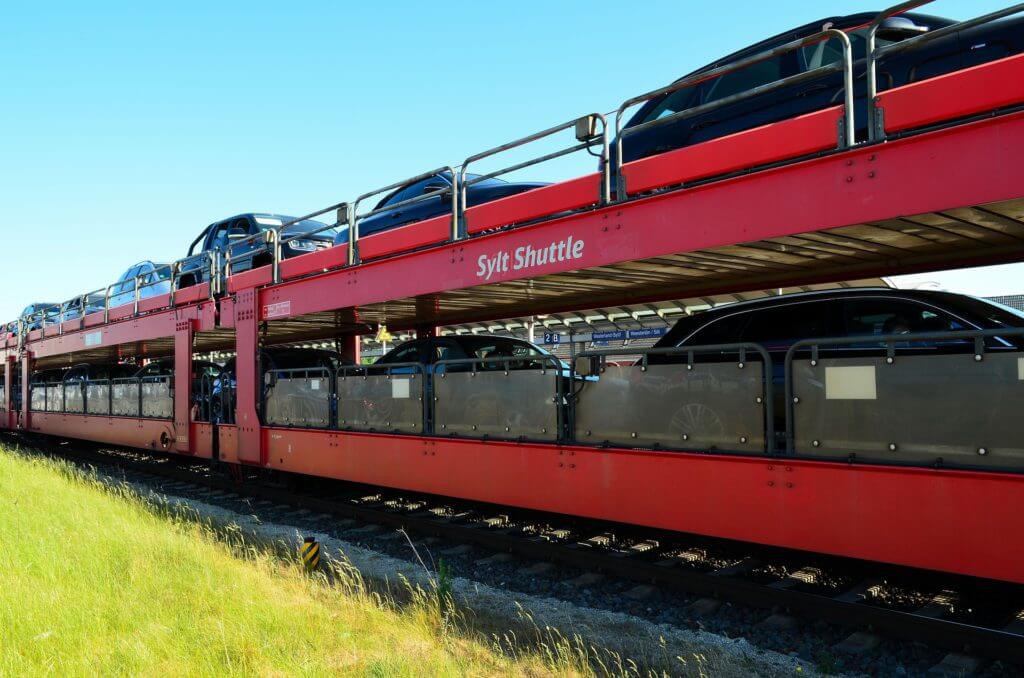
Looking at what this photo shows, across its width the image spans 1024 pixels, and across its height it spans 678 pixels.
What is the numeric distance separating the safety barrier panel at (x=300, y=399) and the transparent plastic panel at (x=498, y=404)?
6.90ft

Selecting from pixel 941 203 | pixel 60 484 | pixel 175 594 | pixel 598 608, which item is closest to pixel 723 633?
pixel 598 608

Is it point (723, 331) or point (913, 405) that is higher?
point (723, 331)

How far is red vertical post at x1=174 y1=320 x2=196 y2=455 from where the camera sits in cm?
1106

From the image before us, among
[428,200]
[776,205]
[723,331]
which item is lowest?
[723,331]

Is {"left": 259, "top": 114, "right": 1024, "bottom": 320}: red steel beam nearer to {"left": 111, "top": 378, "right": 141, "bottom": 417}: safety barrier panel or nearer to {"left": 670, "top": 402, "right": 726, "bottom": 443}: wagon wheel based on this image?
{"left": 670, "top": 402, "right": 726, "bottom": 443}: wagon wheel

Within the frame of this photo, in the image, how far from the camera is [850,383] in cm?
427

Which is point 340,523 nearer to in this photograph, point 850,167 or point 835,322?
point 835,322

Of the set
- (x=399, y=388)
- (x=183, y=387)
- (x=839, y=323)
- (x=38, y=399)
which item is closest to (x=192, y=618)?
(x=399, y=388)

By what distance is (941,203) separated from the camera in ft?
12.2

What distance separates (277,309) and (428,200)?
2492mm

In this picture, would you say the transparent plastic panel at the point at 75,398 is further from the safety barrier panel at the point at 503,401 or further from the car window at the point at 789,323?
the car window at the point at 789,323

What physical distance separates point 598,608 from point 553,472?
1.16 m

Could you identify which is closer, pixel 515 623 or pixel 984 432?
pixel 984 432

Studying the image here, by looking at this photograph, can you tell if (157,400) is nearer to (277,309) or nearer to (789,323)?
(277,309)
